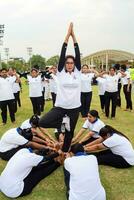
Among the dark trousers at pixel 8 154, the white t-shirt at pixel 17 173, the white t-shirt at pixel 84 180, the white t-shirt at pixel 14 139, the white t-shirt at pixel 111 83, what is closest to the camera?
the white t-shirt at pixel 84 180

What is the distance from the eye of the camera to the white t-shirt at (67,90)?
5.41 metres

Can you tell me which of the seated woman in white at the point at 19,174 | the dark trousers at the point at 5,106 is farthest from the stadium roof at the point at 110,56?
the seated woman in white at the point at 19,174

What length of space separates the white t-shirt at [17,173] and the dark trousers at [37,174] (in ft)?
0.39

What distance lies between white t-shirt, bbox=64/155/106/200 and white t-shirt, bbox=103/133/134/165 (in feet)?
3.87

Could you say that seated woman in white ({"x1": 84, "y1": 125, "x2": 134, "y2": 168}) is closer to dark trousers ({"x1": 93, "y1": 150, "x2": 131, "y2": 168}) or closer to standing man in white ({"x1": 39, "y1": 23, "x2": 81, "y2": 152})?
dark trousers ({"x1": 93, "y1": 150, "x2": 131, "y2": 168})

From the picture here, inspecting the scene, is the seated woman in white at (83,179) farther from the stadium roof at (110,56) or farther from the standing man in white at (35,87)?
the stadium roof at (110,56)

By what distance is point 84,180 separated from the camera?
A: 3.84 meters

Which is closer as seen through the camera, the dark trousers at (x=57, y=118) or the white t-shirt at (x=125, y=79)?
the dark trousers at (x=57, y=118)

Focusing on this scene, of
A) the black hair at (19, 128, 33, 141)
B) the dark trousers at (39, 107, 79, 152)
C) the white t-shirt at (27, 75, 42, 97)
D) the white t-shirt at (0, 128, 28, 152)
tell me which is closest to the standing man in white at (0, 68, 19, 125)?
the white t-shirt at (27, 75, 42, 97)

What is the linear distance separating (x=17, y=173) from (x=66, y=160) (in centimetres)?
71

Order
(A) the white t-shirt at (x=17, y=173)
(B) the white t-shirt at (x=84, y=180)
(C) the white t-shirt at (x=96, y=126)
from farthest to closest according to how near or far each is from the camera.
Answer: (C) the white t-shirt at (x=96, y=126) → (A) the white t-shirt at (x=17, y=173) → (B) the white t-shirt at (x=84, y=180)

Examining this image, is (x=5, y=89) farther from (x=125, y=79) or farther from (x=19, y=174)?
(x=19, y=174)

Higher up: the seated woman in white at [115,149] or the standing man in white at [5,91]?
the standing man in white at [5,91]

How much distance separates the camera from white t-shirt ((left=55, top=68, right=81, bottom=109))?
5410 mm
